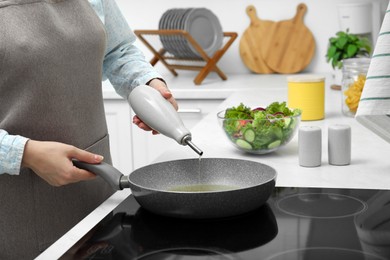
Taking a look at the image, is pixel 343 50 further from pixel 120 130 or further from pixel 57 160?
pixel 57 160

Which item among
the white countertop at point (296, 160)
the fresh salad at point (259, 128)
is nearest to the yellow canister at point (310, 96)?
the white countertop at point (296, 160)

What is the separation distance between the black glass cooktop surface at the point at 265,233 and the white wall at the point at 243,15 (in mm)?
1840

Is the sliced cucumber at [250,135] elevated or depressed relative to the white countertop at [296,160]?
elevated

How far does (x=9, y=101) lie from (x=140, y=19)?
186 centimetres

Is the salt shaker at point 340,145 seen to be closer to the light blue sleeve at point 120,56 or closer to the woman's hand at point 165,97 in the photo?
the woman's hand at point 165,97

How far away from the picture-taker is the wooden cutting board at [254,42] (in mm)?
2941

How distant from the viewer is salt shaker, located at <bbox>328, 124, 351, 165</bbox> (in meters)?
1.39

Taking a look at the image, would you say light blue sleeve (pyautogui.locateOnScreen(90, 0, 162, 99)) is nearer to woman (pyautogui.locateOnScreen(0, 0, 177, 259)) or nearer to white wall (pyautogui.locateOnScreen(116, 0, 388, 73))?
woman (pyautogui.locateOnScreen(0, 0, 177, 259))

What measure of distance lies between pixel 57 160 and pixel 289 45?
1.95 meters

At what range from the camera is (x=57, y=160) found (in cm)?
115

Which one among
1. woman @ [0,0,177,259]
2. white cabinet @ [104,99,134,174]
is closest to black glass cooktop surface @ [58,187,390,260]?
woman @ [0,0,177,259]

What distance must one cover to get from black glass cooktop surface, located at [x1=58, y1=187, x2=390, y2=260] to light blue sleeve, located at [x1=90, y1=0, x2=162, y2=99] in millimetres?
531

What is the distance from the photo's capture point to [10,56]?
49.7 inches

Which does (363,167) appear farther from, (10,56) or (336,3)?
(336,3)
